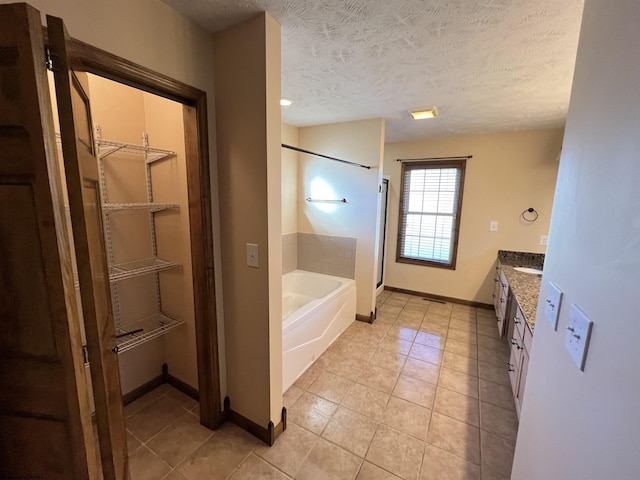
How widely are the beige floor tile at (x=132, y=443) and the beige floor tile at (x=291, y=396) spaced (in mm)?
935

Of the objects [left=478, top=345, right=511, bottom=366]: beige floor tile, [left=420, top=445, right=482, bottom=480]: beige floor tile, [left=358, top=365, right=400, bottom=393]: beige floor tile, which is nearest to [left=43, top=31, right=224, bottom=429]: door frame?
[left=358, top=365, right=400, bottom=393]: beige floor tile

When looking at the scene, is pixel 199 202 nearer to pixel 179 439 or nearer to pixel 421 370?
Answer: pixel 179 439

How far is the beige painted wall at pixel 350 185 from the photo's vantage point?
3086 millimetres

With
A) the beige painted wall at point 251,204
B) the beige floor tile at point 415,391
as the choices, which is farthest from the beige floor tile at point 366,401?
the beige painted wall at point 251,204

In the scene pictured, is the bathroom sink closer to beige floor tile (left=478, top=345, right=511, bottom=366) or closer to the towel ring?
the towel ring

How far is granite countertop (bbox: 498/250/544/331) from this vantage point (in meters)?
1.90

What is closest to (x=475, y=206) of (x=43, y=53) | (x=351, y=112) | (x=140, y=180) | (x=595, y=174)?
(x=351, y=112)

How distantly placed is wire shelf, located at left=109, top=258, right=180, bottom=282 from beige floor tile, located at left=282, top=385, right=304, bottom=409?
1319 millimetres

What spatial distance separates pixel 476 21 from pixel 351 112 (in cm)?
157

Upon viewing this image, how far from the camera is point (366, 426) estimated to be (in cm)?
183

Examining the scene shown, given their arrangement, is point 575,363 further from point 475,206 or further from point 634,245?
point 475,206

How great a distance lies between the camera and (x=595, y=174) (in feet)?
2.28

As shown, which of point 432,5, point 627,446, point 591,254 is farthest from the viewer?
point 432,5

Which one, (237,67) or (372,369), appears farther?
(372,369)
